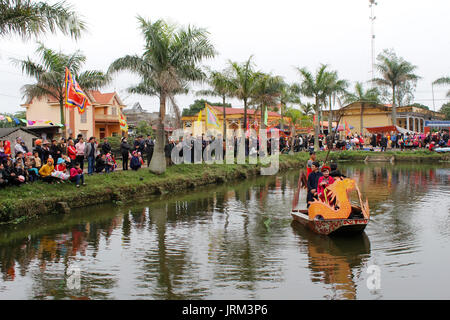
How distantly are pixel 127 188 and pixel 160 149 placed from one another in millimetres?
3697

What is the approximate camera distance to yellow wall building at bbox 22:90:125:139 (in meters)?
49.8

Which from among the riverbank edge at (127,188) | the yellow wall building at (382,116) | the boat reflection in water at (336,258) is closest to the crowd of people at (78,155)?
the riverbank edge at (127,188)

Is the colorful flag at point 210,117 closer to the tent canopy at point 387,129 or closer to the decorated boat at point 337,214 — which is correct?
the decorated boat at point 337,214

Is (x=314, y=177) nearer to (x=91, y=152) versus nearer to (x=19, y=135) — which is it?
(x=91, y=152)

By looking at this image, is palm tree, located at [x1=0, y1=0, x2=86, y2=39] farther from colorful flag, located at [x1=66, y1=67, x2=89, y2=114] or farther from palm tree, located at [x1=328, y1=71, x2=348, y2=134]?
palm tree, located at [x1=328, y1=71, x2=348, y2=134]

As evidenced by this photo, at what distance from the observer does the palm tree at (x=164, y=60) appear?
20.6 metres

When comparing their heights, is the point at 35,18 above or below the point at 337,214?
above

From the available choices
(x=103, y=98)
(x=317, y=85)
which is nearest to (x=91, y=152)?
(x=317, y=85)

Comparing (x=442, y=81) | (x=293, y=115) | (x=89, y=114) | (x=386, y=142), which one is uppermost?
(x=442, y=81)

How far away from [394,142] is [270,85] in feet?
56.9

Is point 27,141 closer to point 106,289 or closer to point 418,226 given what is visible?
point 106,289

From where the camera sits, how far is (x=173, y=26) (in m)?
21.1

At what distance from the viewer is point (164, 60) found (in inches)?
824
